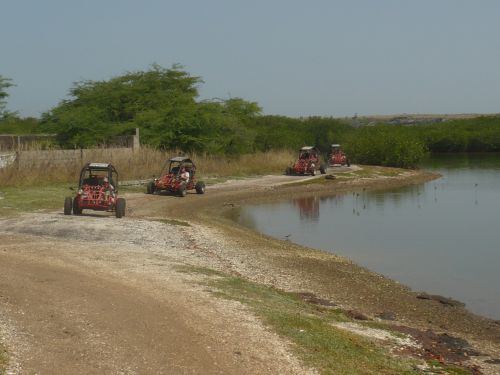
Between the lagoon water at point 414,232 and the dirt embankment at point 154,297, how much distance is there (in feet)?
5.75

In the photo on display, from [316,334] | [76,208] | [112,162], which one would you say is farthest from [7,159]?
[316,334]

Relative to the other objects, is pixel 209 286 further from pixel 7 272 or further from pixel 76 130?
pixel 76 130

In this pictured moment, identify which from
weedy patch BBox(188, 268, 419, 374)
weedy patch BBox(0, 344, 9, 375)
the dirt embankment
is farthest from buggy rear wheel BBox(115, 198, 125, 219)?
weedy patch BBox(0, 344, 9, 375)

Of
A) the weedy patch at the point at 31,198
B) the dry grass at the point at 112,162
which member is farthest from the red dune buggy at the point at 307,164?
the weedy patch at the point at 31,198

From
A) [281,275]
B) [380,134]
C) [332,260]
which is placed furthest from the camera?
[380,134]

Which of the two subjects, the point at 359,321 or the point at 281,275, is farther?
the point at 281,275

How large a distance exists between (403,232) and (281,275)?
14081 millimetres

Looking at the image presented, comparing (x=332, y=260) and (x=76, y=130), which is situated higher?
(x=76, y=130)

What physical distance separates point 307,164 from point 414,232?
2243 centimetres

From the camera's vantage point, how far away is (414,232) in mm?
30625

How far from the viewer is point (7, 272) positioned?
13320 mm

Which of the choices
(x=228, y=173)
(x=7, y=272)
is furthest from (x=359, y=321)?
(x=228, y=173)

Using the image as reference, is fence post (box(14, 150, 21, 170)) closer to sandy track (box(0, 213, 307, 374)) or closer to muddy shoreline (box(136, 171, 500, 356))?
muddy shoreline (box(136, 171, 500, 356))

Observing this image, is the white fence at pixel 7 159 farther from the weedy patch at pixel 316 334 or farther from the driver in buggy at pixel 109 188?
the weedy patch at pixel 316 334
